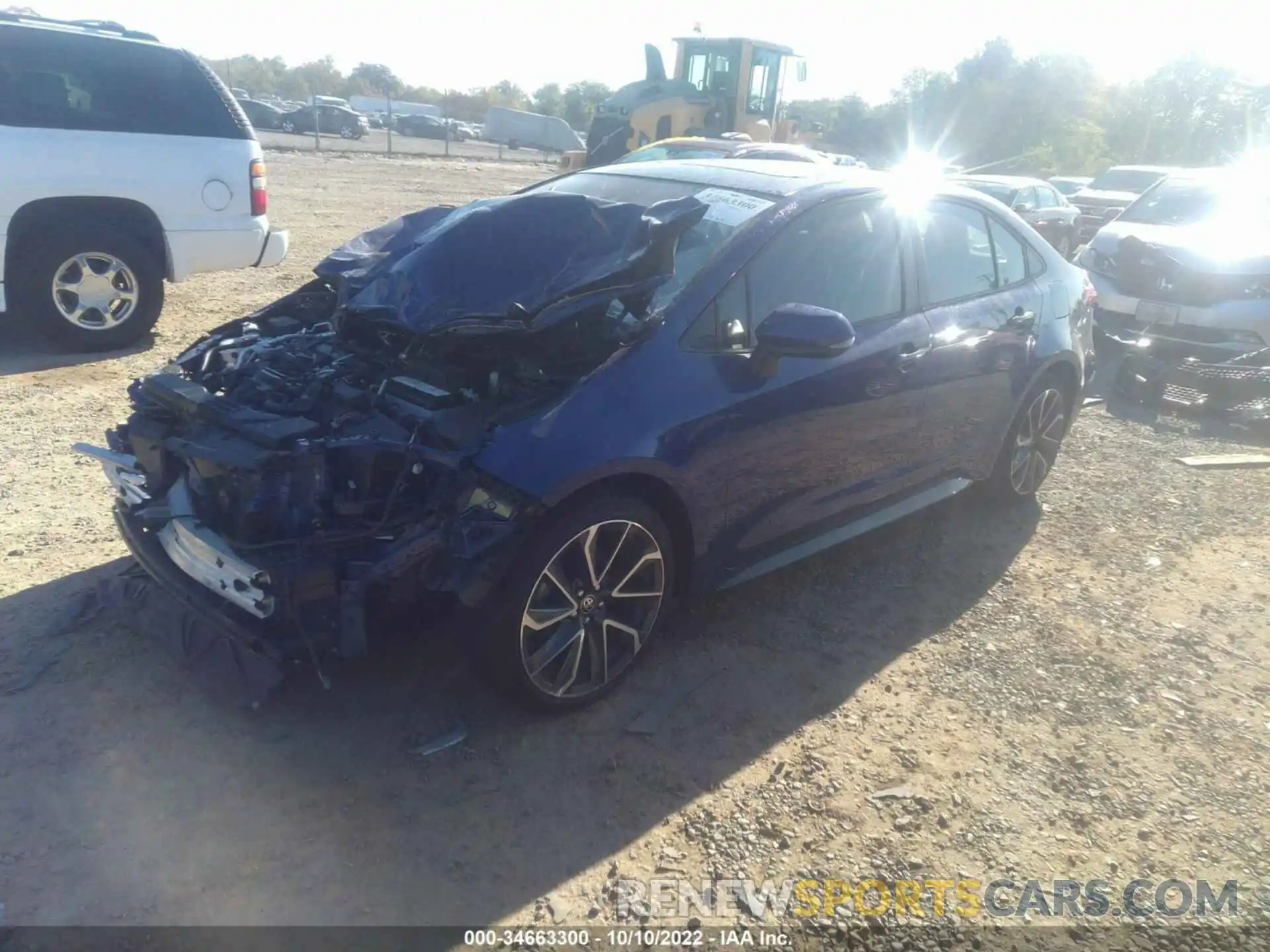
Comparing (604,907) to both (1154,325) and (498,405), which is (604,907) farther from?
(1154,325)

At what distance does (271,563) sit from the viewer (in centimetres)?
282

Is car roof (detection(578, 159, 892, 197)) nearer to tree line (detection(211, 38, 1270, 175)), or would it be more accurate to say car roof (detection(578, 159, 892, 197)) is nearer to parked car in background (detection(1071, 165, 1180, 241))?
parked car in background (detection(1071, 165, 1180, 241))

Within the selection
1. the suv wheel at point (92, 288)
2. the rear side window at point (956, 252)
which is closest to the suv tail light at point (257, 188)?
the suv wheel at point (92, 288)

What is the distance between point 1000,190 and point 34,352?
40.2 ft

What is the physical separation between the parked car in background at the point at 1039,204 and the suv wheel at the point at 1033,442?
28.9 feet

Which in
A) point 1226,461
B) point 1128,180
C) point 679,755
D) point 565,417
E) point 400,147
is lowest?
point 679,755

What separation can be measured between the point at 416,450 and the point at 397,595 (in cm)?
47

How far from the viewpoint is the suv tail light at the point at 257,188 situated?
735 cm

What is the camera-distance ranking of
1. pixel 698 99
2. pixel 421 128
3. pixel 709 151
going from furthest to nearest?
pixel 421 128
pixel 698 99
pixel 709 151

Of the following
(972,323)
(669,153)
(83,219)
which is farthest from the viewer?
(669,153)

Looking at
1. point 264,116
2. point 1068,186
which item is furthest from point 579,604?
point 264,116

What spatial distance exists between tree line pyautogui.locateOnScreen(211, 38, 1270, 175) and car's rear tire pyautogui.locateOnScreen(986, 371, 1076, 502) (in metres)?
29.9

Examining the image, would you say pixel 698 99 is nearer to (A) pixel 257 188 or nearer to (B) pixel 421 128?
(A) pixel 257 188

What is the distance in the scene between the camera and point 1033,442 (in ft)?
17.2
